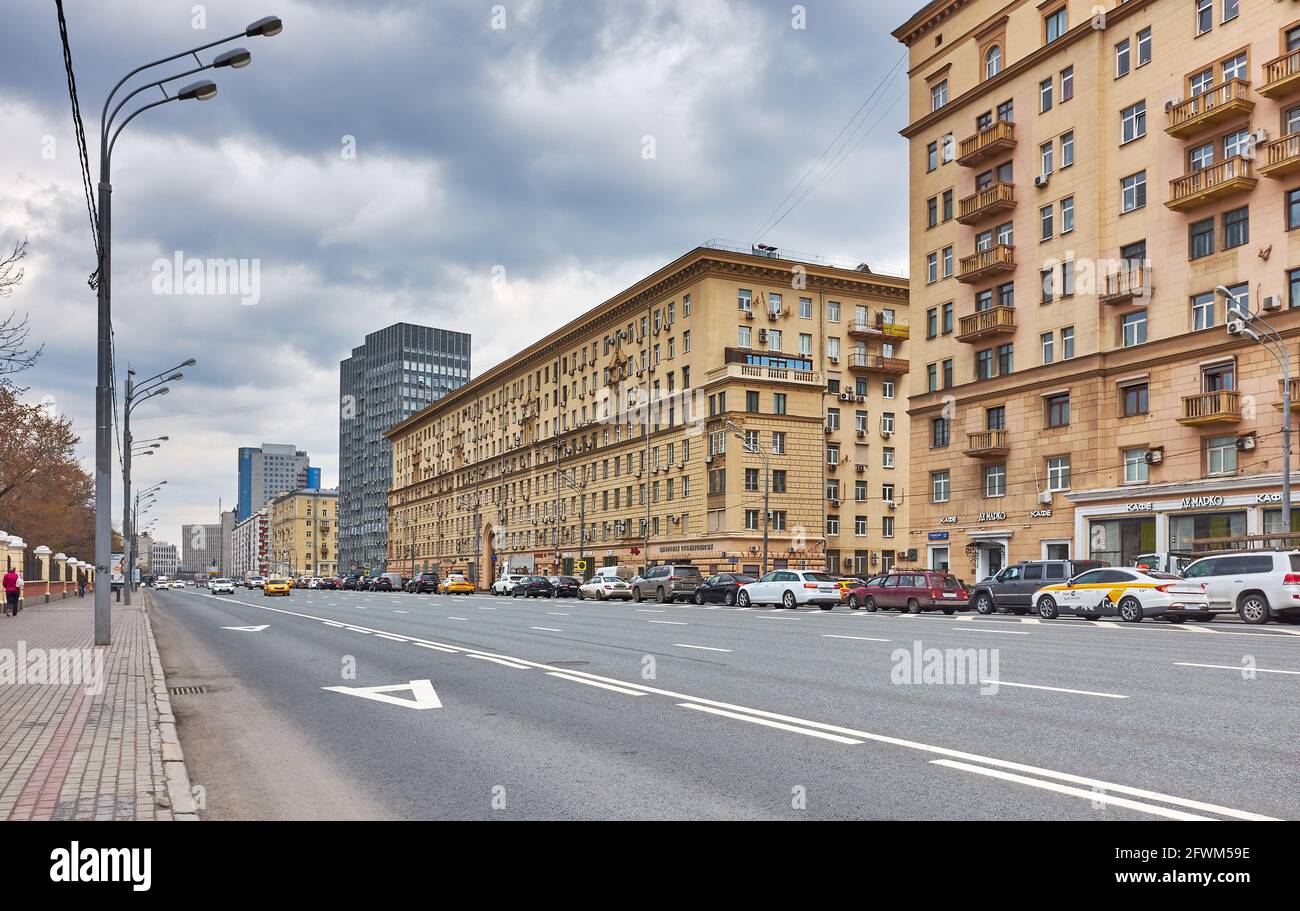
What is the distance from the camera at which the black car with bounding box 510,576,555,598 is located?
61.7 metres

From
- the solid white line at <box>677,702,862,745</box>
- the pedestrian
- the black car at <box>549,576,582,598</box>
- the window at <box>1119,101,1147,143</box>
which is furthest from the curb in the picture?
the black car at <box>549,576,582,598</box>

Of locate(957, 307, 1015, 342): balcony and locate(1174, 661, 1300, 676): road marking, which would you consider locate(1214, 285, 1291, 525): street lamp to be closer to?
locate(957, 307, 1015, 342): balcony

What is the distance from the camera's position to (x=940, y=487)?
51.3m

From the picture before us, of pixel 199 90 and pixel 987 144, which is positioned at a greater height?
pixel 987 144

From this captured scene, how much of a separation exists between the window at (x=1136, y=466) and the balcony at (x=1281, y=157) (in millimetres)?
10579

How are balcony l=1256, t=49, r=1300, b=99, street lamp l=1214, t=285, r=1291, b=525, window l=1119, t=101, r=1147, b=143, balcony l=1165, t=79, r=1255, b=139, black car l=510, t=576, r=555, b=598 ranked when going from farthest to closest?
black car l=510, t=576, r=555, b=598, window l=1119, t=101, r=1147, b=143, balcony l=1165, t=79, r=1255, b=139, balcony l=1256, t=49, r=1300, b=99, street lamp l=1214, t=285, r=1291, b=525

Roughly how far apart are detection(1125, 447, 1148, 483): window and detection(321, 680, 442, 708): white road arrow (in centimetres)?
3457

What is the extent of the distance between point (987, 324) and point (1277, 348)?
13389 mm

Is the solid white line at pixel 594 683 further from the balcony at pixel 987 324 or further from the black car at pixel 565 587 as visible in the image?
the black car at pixel 565 587

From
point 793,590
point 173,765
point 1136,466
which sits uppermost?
point 1136,466

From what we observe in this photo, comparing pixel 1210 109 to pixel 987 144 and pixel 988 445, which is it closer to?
pixel 987 144

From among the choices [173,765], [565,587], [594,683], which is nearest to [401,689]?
[594,683]

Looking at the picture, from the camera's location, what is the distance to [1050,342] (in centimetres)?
4484

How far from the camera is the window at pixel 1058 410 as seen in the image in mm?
43781
